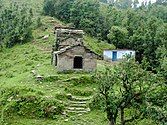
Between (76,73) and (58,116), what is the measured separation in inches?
337

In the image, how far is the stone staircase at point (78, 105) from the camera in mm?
29156

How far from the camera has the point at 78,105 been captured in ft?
98.3

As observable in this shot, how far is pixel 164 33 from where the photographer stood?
49969 millimetres

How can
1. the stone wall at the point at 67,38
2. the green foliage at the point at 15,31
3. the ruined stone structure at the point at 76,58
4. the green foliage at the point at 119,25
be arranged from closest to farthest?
1. the ruined stone structure at the point at 76,58
2. the stone wall at the point at 67,38
3. the green foliage at the point at 119,25
4. the green foliage at the point at 15,31

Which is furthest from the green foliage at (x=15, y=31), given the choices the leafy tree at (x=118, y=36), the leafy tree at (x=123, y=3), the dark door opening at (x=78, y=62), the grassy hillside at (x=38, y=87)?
the leafy tree at (x=123, y=3)

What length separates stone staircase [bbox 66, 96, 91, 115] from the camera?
95.7 ft

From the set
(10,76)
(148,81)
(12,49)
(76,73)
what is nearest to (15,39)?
(12,49)

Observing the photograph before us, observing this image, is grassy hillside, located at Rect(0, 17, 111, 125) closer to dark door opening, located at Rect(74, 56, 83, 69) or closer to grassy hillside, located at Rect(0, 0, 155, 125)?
grassy hillside, located at Rect(0, 0, 155, 125)

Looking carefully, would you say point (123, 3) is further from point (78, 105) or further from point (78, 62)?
point (78, 105)

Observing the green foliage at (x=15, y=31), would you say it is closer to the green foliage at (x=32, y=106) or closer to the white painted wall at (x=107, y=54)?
the white painted wall at (x=107, y=54)

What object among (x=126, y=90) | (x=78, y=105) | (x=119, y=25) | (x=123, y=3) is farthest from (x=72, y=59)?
(x=123, y=3)

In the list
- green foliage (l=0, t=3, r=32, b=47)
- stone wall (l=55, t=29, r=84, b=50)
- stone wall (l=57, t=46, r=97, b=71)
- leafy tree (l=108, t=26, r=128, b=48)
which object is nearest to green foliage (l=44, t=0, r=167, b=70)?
leafy tree (l=108, t=26, r=128, b=48)

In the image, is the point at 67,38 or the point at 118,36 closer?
the point at 67,38

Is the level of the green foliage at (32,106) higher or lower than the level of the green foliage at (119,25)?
lower
